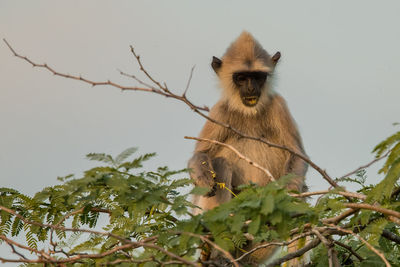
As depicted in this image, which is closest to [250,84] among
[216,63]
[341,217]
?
[216,63]

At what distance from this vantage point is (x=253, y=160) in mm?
7996

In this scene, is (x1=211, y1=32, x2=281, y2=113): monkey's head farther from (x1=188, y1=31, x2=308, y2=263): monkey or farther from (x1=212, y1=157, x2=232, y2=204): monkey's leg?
(x1=212, y1=157, x2=232, y2=204): monkey's leg

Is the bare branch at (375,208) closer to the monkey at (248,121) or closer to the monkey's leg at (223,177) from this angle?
the monkey's leg at (223,177)

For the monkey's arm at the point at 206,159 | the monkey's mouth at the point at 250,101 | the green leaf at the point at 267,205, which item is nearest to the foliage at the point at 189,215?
the green leaf at the point at 267,205

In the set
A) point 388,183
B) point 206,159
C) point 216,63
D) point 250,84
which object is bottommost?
point 388,183

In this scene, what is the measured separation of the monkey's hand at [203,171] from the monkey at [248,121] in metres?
0.03

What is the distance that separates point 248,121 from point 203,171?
135cm

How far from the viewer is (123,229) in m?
5.00

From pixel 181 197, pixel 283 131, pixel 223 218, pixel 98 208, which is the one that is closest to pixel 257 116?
pixel 283 131

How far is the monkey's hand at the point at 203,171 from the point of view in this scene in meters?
7.07

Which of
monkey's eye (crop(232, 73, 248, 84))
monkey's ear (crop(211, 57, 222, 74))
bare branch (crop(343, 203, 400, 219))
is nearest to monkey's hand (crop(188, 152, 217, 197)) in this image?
monkey's eye (crop(232, 73, 248, 84))

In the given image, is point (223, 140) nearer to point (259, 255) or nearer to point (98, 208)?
point (259, 255)

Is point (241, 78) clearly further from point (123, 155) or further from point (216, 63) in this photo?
point (123, 155)

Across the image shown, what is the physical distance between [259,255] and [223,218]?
3.82 metres
